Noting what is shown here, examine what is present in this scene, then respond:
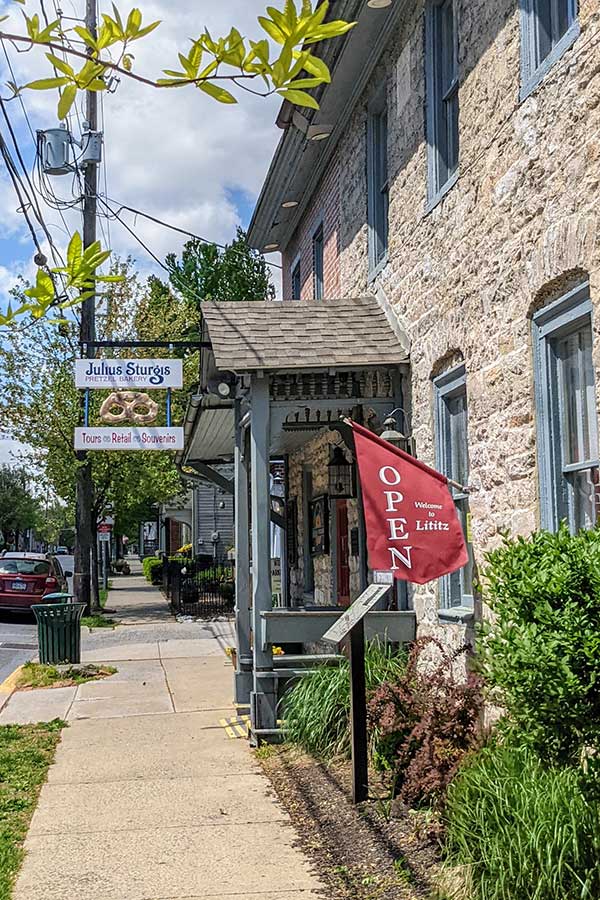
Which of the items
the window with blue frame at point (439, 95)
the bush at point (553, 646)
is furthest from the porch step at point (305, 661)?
the bush at point (553, 646)

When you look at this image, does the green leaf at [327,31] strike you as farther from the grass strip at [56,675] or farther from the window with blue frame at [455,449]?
the grass strip at [56,675]

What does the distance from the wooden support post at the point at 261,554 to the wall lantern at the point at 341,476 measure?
9.07ft

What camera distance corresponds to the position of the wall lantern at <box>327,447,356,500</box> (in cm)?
1198

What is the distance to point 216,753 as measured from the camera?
8914 mm

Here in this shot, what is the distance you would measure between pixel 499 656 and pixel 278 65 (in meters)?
2.85

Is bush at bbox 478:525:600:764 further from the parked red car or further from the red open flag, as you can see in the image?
the parked red car

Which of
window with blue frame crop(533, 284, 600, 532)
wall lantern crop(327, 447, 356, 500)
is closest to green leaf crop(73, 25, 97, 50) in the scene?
window with blue frame crop(533, 284, 600, 532)

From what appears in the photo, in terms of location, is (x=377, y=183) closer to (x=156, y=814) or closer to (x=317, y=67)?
(x=156, y=814)

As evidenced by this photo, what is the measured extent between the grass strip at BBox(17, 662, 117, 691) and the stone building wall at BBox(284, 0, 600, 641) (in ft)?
20.6

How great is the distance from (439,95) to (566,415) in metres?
3.74

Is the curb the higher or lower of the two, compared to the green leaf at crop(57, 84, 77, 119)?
lower

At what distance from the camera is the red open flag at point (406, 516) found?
7.11 meters

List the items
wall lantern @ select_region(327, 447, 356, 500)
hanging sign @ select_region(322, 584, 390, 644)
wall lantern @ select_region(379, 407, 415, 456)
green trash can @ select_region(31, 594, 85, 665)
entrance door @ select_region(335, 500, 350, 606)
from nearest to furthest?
hanging sign @ select_region(322, 584, 390, 644) → wall lantern @ select_region(379, 407, 415, 456) → wall lantern @ select_region(327, 447, 356, 500) → entrance door @ select_region(335, 500, 350, 606) → green trash can @ select_region(31, 594, 85, 665)

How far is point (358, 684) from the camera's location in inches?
277
